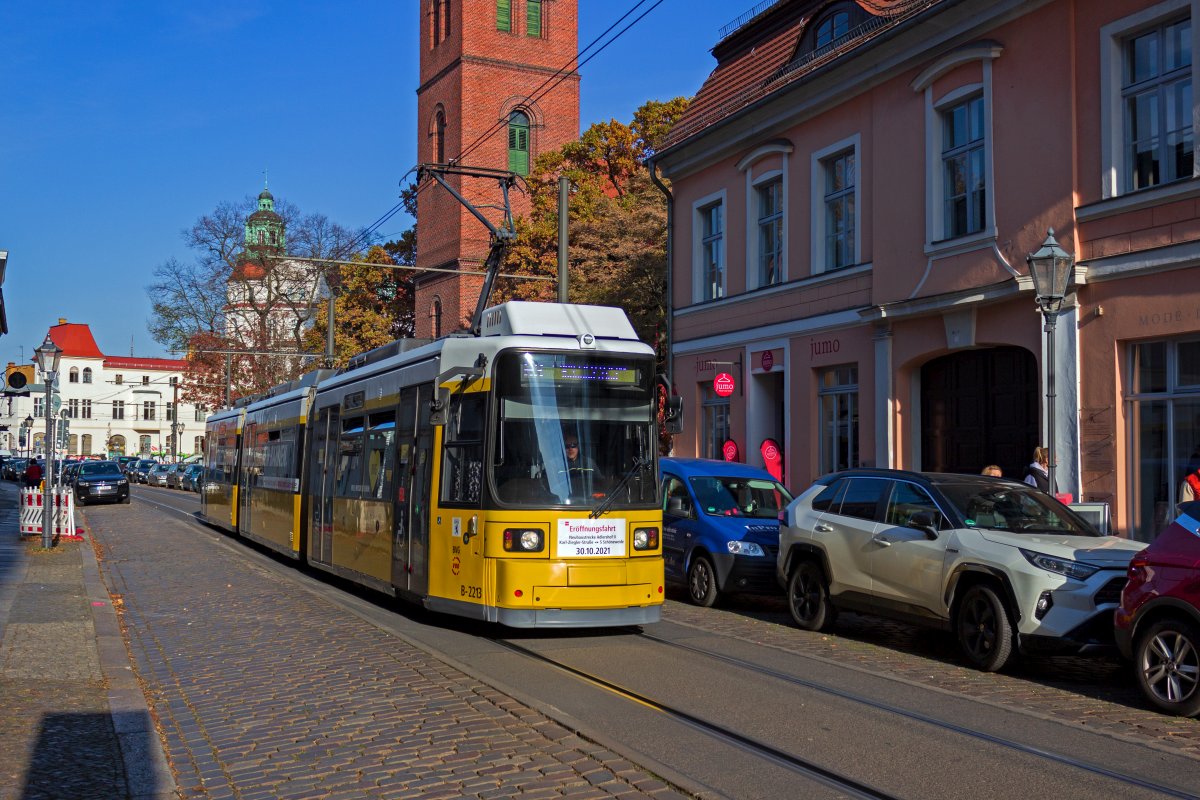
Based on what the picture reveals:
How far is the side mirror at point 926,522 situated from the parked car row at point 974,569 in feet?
0.04

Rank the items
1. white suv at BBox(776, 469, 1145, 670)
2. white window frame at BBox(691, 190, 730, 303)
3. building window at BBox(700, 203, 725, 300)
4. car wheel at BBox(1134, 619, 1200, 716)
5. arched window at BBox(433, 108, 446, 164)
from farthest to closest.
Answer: arched window at BBox(433, 108, 446, 164), white window frame at BBox(691, 190, 730, 303), building window at BBox(700, 203, 725, 300), white suv at BBox(776, 469, 1145, 670), car wheel at BBox(1134, 619, 1200, 716)

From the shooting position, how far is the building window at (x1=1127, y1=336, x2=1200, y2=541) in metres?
14.2

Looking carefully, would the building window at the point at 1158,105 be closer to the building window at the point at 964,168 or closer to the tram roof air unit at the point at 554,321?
the building window at the point at 964,168

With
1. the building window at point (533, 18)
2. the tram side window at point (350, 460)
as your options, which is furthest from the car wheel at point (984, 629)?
the building window at point (533, 18)

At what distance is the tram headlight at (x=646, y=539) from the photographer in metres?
11.1

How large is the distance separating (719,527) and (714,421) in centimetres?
1134

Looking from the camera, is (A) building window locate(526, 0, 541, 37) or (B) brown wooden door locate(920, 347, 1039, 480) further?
(A) building window locate(526, 0, 541, 37)

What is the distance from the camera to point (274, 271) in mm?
57156

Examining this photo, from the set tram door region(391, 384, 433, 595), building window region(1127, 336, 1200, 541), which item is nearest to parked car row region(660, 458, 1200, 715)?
tram door region(391, 384, 433, 595)

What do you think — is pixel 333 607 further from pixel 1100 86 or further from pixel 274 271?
pixel 274 271

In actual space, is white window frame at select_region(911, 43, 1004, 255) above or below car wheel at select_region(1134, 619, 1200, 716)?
above

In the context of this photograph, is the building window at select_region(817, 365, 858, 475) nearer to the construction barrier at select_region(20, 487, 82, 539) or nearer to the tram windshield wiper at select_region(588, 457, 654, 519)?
the tram windshield wiper at select_region(588, 457, 654, 519)

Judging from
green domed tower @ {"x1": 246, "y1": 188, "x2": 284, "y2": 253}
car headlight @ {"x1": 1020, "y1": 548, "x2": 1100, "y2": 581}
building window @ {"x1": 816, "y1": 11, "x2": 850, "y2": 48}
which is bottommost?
car headlight @ {"x1": 1020, "y1": 548, "x2": 1100, "y2": 581}

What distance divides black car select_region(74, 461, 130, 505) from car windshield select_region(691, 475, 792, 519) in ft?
106
